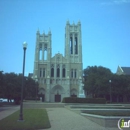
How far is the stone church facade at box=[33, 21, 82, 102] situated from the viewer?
82.7 metres

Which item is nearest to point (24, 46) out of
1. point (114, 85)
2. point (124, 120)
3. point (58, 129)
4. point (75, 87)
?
point (58, 129)

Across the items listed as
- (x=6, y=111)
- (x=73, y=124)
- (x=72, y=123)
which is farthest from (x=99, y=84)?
(x=73, y=124)

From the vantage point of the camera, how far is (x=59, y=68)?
8562cm

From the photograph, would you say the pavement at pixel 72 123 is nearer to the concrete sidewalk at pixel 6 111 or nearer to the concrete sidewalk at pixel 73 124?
the concrete sidewalk at pixel 73 124

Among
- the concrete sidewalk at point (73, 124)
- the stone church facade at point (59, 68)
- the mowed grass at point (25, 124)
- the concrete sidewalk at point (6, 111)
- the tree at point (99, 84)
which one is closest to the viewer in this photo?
the mowed grass at point (25, 124)

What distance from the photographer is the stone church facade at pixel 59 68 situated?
271 feet

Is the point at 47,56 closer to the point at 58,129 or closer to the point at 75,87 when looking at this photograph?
the point at 75,87

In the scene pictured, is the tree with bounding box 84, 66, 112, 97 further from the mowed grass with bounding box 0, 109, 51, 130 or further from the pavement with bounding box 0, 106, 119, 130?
the mowed grass with bounding box 0, 109, 51, 130

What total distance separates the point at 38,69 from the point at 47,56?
→ 6.37 m

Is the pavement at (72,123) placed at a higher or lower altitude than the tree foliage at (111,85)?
lower

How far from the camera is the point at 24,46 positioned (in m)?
16.4

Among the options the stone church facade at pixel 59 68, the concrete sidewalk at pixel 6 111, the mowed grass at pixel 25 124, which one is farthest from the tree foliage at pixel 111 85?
the mowed grass at pixel 25 124

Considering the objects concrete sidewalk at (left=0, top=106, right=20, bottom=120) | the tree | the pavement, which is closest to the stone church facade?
the tree

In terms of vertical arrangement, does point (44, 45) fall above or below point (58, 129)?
above
